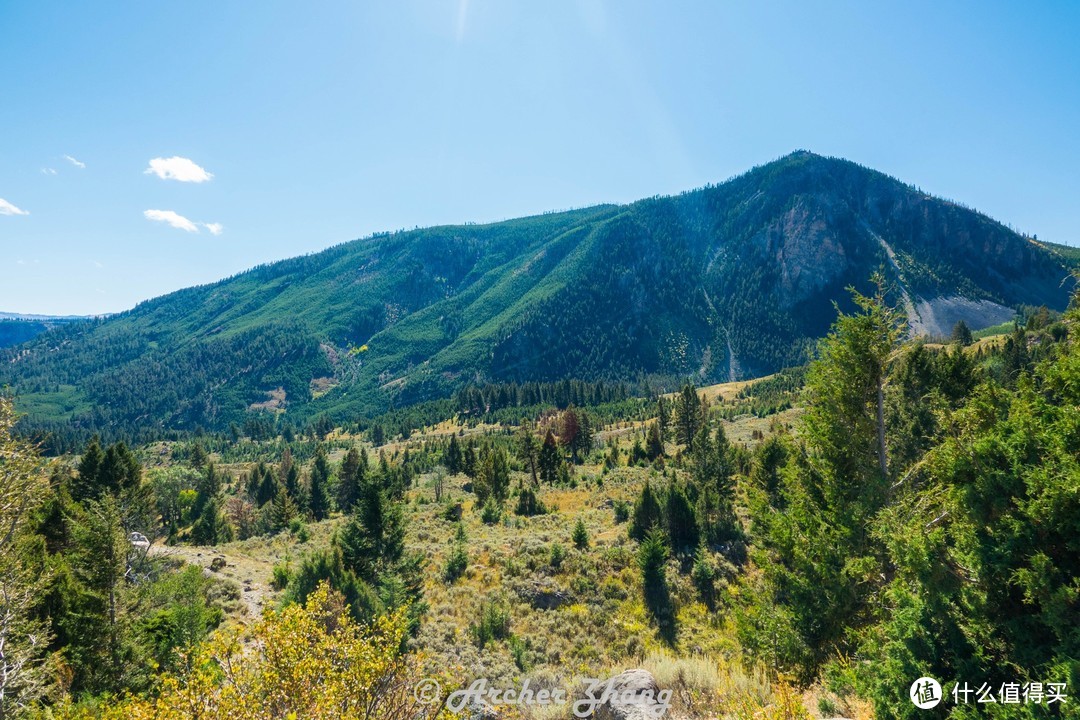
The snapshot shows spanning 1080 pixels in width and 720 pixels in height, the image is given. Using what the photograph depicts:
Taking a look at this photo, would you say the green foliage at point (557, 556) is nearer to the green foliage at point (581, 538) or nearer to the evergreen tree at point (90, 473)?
the green foliage at point (581, 538)

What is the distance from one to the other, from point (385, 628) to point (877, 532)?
10418 millimetres

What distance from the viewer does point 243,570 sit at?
31.5m

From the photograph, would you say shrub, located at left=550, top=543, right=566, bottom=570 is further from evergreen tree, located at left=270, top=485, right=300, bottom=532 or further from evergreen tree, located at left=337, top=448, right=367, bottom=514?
evergreen tree, located at left=337, top=448, right=367, bottom=514

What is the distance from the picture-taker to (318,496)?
5866 cm

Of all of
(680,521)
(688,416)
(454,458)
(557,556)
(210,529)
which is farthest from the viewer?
(454,458)

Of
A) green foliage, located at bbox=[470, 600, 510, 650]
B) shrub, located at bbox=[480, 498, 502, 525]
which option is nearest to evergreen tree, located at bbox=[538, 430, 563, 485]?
shrub, located at bbox=[480, 498, 502, 525]

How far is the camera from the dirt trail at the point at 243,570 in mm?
26475

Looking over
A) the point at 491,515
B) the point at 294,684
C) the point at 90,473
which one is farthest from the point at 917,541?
the point at 90,473

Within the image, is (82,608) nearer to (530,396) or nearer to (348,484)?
(348,484)

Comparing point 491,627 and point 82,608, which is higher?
point 82,608

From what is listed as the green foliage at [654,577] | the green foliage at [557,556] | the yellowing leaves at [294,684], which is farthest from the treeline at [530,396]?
the yellowing leaves at [294,684]

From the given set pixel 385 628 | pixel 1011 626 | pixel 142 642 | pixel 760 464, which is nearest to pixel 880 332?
pixel 1011 626
